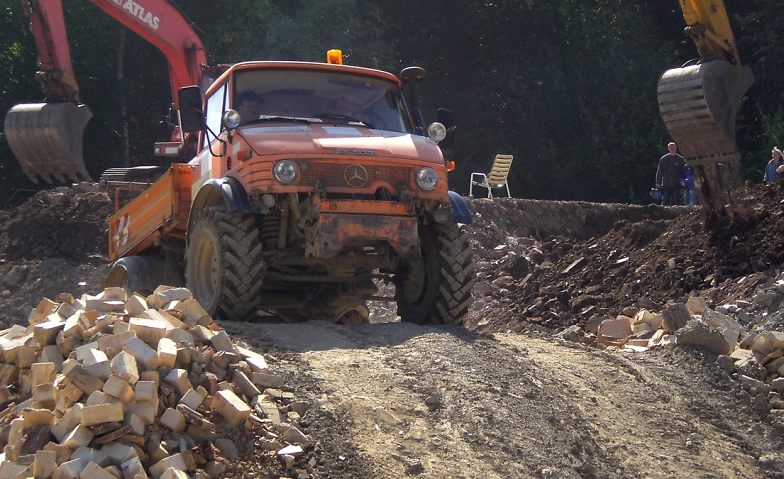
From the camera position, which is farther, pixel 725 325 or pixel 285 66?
pixel 285 66

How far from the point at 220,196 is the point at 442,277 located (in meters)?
1.99

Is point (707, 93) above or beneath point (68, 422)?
above

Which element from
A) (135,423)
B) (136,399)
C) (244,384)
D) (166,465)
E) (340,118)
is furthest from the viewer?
(340,118)

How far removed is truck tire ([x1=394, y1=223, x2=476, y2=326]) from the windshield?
114cm

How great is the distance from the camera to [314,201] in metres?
8.18

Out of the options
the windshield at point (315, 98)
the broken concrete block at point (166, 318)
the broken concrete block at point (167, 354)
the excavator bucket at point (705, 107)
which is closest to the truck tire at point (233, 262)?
the windshield at point (315, 98)

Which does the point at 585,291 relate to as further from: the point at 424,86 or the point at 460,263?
Result: the point at 424,86

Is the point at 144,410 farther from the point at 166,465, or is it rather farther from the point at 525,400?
the point at 525,400

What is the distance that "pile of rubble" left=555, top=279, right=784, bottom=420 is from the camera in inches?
308

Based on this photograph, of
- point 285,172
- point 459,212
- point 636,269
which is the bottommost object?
point 636,269

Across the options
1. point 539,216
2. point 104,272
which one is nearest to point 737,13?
point 539,216

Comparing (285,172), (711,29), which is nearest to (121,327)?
(285,172)

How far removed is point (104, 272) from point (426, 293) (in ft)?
27.1

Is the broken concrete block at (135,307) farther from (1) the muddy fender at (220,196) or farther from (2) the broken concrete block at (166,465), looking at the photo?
(1) the muddy fender at (220,196)
